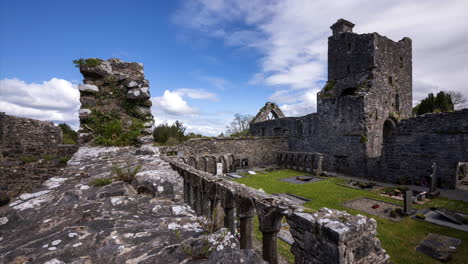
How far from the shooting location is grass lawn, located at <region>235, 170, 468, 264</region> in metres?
4.27

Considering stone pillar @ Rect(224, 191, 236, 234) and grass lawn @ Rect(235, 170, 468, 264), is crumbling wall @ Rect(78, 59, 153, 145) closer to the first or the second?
stone pillar @ Rect(224, 191, 236, 234)

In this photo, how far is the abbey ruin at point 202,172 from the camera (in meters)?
1.50

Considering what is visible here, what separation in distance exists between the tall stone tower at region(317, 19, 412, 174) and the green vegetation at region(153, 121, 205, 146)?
1039 cm

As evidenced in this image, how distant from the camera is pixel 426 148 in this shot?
9961 mm

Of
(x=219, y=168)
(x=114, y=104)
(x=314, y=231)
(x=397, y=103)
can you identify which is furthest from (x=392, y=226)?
(x=397, y=103)

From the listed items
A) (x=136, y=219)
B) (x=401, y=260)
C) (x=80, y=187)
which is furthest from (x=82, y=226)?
(x=401, y=260)

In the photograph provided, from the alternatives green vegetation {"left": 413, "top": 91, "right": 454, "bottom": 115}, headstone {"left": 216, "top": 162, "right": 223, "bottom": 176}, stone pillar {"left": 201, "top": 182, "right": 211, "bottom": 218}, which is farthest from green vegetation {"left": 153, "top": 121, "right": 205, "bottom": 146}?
green vegetation {"left": 413, "top": 91, "right": 454, "bottom": 115}

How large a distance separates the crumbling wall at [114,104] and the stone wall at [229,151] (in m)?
5.77

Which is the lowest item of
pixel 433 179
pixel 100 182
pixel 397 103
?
pixel 433 179

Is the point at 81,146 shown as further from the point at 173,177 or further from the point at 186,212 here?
the point at 186,212

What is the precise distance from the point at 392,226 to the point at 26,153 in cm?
1261

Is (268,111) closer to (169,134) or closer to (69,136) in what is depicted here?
(169,134)

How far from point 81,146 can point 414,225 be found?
937 centimetres

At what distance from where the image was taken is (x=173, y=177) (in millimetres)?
A: 2730
